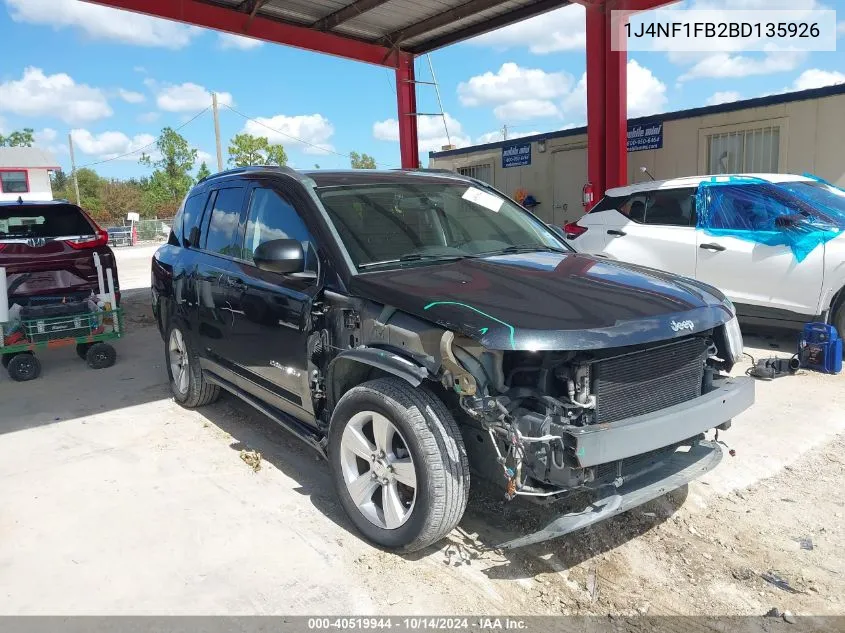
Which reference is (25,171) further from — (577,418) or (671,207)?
(577,418)

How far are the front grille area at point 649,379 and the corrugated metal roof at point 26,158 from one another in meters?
54.7

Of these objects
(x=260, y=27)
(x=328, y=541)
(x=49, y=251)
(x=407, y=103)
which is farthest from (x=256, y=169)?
(x=407, y=103)

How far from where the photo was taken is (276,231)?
4027 mm

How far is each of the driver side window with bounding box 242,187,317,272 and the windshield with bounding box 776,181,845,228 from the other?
541 centimetres

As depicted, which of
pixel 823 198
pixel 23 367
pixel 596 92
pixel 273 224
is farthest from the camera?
pixel 596 92

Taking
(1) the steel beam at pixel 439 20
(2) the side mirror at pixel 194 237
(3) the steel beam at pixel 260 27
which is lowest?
(2) the side mirror at pixel 194 237

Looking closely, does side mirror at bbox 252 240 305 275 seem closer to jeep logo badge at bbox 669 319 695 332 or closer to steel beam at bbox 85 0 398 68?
jeep logo badge at bbox 669 319 695 332

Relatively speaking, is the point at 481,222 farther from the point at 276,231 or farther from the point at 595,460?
the point at 595,460

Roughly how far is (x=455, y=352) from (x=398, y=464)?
2.08 feet

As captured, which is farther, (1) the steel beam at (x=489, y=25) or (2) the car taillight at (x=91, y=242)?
(1) the steel beam at (x=489, y=25)

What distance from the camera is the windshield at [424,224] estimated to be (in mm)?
3648

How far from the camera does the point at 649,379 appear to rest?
9.57ft

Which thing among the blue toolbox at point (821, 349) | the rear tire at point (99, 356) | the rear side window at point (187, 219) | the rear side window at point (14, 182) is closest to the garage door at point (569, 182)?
the blue toolbox at point (821, 349)

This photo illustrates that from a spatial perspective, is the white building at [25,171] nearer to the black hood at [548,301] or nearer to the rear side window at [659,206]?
the rear side window at [659,206]
